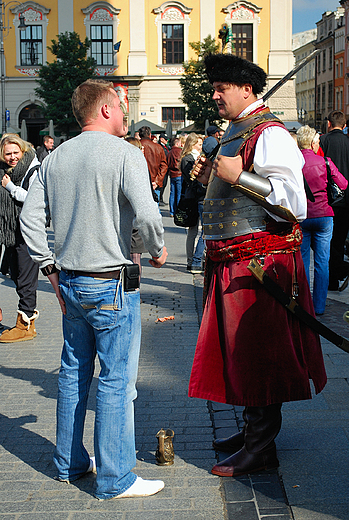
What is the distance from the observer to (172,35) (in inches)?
1681

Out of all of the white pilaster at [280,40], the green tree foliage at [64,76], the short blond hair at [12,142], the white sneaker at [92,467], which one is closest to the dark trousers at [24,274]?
the short blond hair at [12,142]

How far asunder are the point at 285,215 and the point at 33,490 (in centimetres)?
184

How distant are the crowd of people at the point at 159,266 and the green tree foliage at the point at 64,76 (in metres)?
35.2

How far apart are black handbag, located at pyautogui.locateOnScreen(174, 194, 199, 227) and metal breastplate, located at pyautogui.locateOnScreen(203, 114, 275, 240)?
5.59 m

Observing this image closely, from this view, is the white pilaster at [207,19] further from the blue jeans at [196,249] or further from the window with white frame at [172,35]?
the blue jeans at [196,249]

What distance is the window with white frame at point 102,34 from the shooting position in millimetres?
42125

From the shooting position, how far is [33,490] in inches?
127

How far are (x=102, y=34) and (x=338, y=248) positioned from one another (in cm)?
3797

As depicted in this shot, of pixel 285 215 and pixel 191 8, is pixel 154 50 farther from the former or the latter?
pixel 285 215

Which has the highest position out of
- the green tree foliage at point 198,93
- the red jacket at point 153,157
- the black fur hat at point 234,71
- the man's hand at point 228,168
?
the green tree foliage at point 198,93

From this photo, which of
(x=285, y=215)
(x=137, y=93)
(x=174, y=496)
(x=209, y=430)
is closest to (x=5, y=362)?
(x=209, y=430)

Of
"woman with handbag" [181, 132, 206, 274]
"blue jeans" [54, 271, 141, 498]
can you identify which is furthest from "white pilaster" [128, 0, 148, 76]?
"blue jeans" [54, 271, 141, 498]

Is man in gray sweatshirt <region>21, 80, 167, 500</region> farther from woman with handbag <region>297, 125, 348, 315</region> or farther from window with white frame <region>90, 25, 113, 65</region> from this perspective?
window with white frame <region>90, 25, 113, 65</region>

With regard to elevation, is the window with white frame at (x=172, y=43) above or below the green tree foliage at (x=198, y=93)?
above
